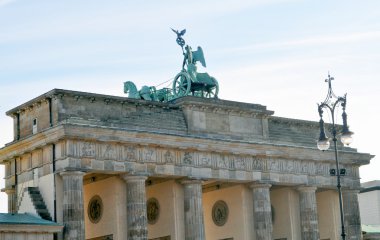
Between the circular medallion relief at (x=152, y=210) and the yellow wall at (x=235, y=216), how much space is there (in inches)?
242

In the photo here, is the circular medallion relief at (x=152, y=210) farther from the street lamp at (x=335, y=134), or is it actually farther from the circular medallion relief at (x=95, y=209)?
the street lamp at (x=335, y=134)

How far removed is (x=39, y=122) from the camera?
51.9 metres

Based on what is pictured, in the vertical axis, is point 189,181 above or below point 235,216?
above

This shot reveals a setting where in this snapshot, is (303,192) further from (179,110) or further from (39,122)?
(39,122)

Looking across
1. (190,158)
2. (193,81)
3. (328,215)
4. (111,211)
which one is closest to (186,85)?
(193,81)

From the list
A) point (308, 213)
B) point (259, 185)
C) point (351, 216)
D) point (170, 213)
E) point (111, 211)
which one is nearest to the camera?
point (111, 211)

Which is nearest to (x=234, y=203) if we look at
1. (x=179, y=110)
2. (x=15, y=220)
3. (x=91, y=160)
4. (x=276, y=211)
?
(x=276, y=211)

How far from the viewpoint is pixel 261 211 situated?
58.3 m

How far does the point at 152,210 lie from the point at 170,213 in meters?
1.99

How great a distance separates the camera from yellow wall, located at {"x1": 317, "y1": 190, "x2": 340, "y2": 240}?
64750 mm

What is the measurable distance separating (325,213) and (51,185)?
24.2 meters

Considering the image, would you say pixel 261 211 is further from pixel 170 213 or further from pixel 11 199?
pixel 11 199

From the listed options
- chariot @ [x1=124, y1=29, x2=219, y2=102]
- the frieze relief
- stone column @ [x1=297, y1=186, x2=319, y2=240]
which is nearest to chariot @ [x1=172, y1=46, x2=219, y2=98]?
chariot @ [x1=124, y1=29, x2=219, y2=102]

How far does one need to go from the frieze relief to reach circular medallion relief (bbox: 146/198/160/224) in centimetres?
418
